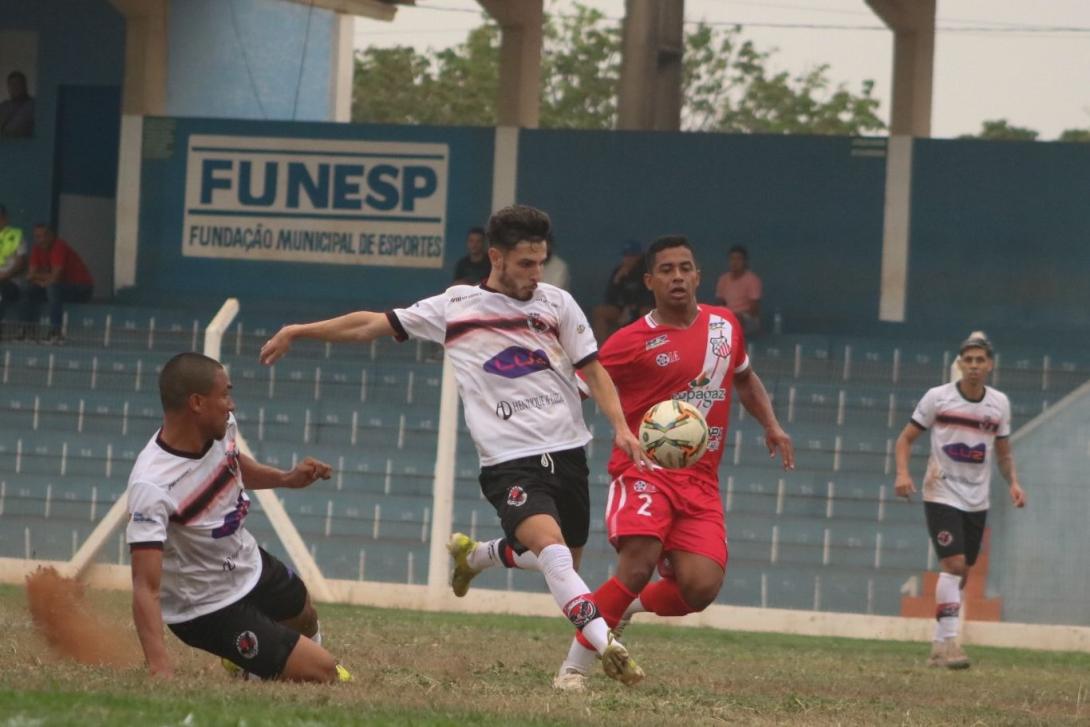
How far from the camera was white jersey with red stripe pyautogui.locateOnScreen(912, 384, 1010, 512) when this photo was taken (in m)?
12.7

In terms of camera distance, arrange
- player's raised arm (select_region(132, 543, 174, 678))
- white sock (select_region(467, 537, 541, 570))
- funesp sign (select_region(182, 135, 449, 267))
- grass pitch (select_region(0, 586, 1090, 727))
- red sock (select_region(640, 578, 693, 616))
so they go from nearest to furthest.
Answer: grass pitch (select_region(0, 586, 1090, 727)), player's raised arm (select_region(132, 543, 174, 678)), red sock (select_region(640, 578, 693, 616)), white sock (select_region(467, 537, 541, 570)), funesp sign (select_region(182, 135, 449, 267))

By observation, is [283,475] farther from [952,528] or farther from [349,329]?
[952,528]

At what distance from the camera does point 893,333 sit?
21.1 metres

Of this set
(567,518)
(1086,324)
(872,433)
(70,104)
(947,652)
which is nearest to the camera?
(567,518)

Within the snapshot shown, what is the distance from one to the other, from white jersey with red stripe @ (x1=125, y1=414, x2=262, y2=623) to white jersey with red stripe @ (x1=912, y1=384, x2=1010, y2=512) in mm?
6245

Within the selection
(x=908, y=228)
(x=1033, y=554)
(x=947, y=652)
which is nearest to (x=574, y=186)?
(x=908, y=228)

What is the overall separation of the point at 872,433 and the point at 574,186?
245 inches

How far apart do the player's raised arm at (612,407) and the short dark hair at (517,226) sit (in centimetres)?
61

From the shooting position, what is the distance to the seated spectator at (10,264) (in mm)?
21141

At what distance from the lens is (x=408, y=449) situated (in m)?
17.5

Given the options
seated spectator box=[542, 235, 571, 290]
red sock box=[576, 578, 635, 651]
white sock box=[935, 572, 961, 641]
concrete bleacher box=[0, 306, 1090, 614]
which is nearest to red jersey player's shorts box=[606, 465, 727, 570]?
red sock box=[576, 578, 635, 651]

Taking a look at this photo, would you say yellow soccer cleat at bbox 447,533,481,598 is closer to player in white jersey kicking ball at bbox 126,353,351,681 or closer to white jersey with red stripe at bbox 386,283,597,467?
white jersey with red stripe at bbox 386,283,597,467

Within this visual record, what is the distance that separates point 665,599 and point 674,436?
37.4 inches

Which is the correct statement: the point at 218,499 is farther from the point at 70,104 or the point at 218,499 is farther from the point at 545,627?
the point at 70,104
